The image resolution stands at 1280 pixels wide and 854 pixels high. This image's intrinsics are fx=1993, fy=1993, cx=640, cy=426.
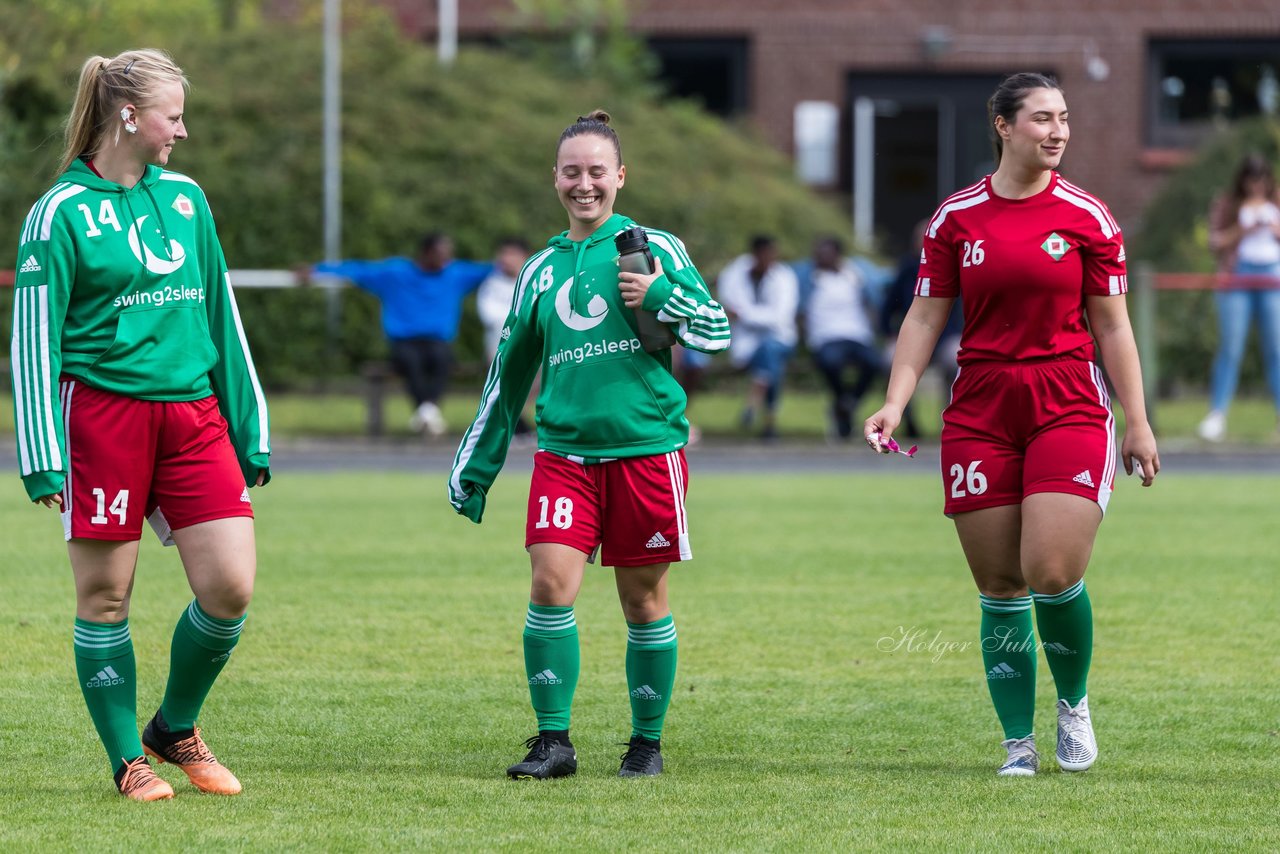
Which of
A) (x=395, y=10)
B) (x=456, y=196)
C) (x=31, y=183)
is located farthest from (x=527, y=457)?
(x=395, y=10)

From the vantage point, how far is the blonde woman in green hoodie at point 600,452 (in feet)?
18.9

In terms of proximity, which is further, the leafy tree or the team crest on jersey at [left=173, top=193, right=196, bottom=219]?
the leafy tree

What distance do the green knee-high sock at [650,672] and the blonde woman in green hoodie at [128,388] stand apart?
46.4 inches

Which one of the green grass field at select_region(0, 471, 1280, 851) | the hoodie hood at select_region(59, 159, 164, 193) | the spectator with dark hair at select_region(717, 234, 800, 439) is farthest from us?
the spectator with dark hair at select_region(717, 234, 800, 439)

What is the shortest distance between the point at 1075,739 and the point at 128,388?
287cm

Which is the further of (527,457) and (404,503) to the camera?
(527,457)

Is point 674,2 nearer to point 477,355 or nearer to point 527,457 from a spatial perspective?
point 477,355

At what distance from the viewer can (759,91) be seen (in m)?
31.4

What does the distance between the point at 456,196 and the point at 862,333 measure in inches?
272

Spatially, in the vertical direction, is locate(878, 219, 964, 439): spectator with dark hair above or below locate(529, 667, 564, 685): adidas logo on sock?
below

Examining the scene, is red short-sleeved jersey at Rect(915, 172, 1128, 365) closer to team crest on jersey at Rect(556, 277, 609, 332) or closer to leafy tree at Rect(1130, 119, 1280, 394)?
team crest on jersey at Rect(556, 277, 609, 332)

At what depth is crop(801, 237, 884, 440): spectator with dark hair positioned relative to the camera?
1808cm

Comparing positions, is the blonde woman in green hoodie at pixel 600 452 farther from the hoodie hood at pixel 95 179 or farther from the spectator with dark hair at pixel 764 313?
the spectator with dark hair at pixel 764 313

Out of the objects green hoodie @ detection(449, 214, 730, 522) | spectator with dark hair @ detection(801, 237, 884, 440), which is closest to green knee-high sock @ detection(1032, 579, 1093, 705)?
green hoodie @ detection(449, 214, 730, 522)
